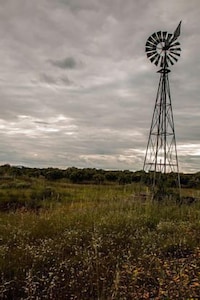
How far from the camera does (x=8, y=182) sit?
21719 mm

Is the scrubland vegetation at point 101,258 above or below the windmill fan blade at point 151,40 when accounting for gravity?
below

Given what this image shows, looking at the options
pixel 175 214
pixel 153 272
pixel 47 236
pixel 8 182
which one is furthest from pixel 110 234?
pixel 8 182

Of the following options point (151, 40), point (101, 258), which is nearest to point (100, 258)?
point (101, 258)

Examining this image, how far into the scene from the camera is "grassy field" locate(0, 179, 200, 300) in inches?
177

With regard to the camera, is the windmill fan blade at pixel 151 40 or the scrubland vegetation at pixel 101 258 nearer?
the scrubland vegetation at pixel 101 258

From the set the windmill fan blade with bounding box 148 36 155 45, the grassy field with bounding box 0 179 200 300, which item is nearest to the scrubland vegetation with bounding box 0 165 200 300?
the grassy field with bounding box 0 179 200 300

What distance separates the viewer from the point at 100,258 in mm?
5844

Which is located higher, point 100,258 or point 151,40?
point 151,40

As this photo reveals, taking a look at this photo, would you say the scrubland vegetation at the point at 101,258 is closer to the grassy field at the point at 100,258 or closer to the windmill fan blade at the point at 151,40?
the grassy field at the point at 100,258

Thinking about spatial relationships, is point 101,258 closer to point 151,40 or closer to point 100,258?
point 100,258

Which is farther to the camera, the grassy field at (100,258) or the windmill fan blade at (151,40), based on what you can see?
the windmill fan blade at (151,40)

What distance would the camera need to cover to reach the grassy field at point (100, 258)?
4504 millimetres

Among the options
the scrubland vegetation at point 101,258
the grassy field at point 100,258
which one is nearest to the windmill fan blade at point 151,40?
the scrubland vegetation at point 101,258

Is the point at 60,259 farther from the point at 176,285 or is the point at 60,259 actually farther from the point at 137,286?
the point at 176,285
